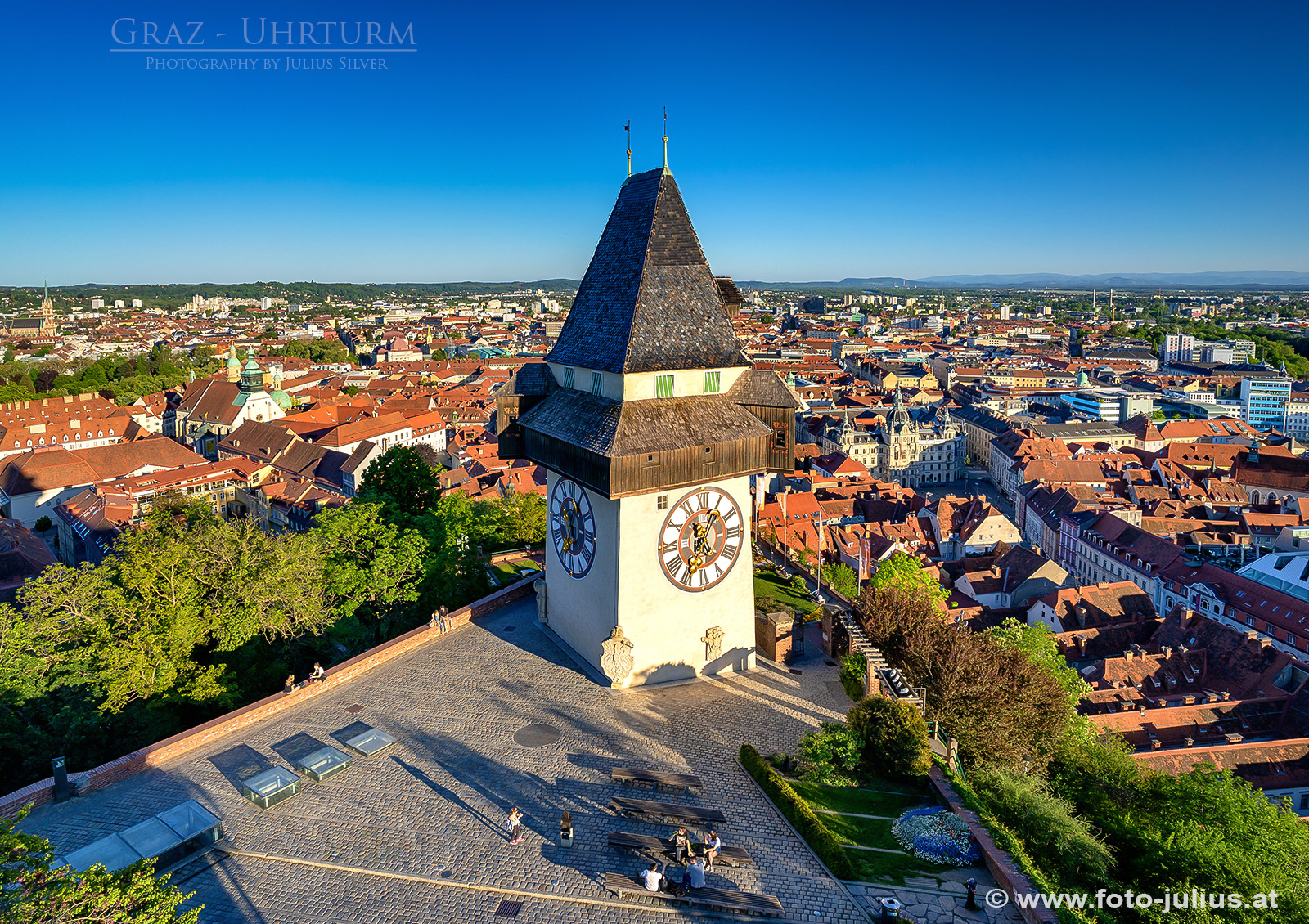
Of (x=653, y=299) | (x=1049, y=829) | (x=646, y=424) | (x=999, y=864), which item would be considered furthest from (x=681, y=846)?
(x=653, y=299)

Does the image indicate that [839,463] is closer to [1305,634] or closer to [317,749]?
[1305,634]

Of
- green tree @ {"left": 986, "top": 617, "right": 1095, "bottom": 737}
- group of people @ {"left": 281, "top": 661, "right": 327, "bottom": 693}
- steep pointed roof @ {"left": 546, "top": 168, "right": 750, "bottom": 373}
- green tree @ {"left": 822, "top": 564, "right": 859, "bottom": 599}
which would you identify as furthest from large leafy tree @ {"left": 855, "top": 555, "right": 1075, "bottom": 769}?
group of people @ {"left": 281, "top": 661, "right": 327, "bottom": 693}

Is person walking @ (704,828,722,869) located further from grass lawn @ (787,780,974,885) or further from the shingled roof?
the shingled roof

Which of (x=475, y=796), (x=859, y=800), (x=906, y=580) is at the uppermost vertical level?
(x=475, y=796)

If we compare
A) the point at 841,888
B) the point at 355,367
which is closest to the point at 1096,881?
the point at 841,888

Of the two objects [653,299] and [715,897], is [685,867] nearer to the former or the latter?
[715,897]

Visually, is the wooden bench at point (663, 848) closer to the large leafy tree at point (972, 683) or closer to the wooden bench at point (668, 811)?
the wooden bench at point (668, 811)

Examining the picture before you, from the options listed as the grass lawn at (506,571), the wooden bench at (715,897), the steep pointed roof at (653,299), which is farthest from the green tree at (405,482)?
the wooden bench at (715,897)
